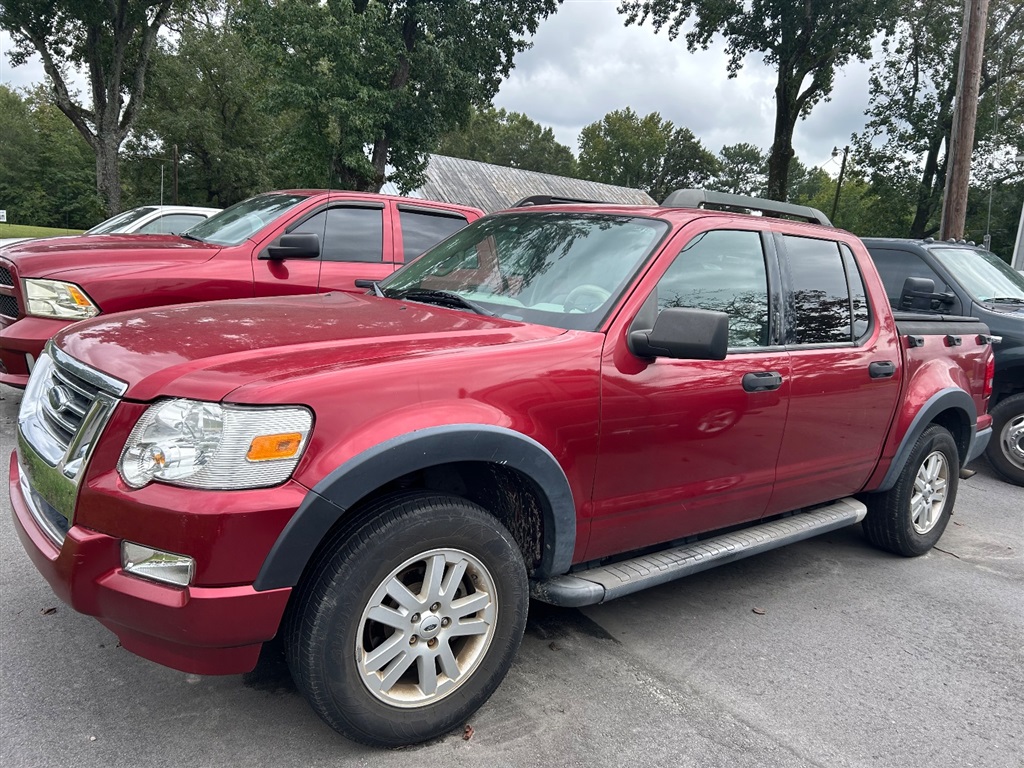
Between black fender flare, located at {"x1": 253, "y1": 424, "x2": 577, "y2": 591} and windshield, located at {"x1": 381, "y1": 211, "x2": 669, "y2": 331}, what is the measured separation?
612 mm

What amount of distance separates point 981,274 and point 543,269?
20.6 feet

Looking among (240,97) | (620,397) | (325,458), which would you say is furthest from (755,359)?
(240,97)

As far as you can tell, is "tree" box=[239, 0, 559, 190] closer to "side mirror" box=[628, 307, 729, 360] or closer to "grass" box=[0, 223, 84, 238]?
"side mirror" box=[628, 307, 729, 360]

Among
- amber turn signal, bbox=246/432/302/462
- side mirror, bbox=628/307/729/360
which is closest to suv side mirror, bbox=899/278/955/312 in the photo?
side mirror, bbox=628/307/729/360

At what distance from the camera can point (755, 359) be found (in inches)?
132

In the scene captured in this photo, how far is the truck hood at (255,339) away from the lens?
216 cm

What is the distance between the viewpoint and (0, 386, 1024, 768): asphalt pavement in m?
2.43

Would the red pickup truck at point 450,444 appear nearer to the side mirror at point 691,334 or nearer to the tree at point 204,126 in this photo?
the side mirror at point 691,334

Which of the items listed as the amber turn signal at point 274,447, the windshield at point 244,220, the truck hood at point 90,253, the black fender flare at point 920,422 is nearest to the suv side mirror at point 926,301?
the black fender flare at point 920,422

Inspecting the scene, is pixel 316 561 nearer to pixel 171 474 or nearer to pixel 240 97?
pixel 171 474

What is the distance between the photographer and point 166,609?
204cm

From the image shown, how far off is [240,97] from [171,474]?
42.4 metres

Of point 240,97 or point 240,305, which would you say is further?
point 240,97

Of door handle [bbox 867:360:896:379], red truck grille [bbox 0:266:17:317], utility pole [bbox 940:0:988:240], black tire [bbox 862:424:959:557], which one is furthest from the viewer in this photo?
utility pole [bbox 940:0:988:240]
